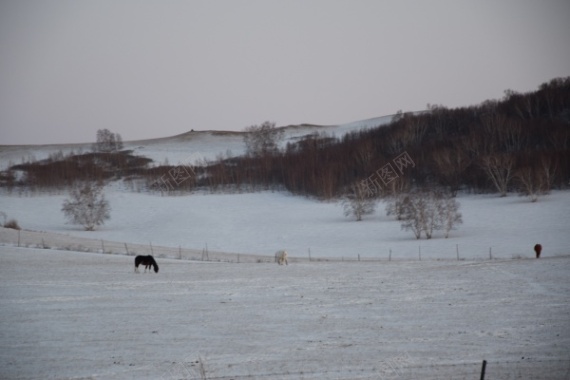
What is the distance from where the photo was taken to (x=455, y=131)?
13288 centimetres

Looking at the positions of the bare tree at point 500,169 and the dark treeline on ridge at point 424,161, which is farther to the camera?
the dark treeline on ridge at point 424,161

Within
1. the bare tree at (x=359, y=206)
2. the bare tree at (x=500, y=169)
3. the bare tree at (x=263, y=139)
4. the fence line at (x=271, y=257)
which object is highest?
the bare tree at (x=263, y=139)

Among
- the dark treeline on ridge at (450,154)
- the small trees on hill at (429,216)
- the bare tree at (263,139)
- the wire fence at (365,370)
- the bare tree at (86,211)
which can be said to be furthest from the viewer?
the bare tree at (263,139)

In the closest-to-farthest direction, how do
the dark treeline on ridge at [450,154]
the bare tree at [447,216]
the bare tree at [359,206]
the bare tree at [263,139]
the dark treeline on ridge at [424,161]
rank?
the bare tree at [447,216]
the bare tree at [359,206]
the dark treeline on ridge at [450,154]
the dark treeline on ridge at [424,161]
the bare tree at [263,139]

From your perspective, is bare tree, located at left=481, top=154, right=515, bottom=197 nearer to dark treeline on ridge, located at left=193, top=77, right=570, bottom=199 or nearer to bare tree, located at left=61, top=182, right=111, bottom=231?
dark treeline on ridge, located at left=193, top=77, right=570, bottom=199

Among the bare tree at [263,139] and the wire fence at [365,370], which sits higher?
the bare tree at [263,139]

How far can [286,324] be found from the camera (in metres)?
18.2

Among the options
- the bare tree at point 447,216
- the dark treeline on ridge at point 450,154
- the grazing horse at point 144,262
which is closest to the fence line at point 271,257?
the bare tree at point 447,216

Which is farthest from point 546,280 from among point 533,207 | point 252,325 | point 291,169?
point 291,169

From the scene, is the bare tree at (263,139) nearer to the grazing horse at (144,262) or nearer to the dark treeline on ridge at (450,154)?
the dark treeline on ridge at (450,154)

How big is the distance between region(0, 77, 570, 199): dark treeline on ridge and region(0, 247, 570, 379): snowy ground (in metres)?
58.8

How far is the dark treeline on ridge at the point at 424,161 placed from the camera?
89.4 meters

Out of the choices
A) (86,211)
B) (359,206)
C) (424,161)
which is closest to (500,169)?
(424,161)

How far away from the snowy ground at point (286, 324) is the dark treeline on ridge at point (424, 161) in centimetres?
5877
